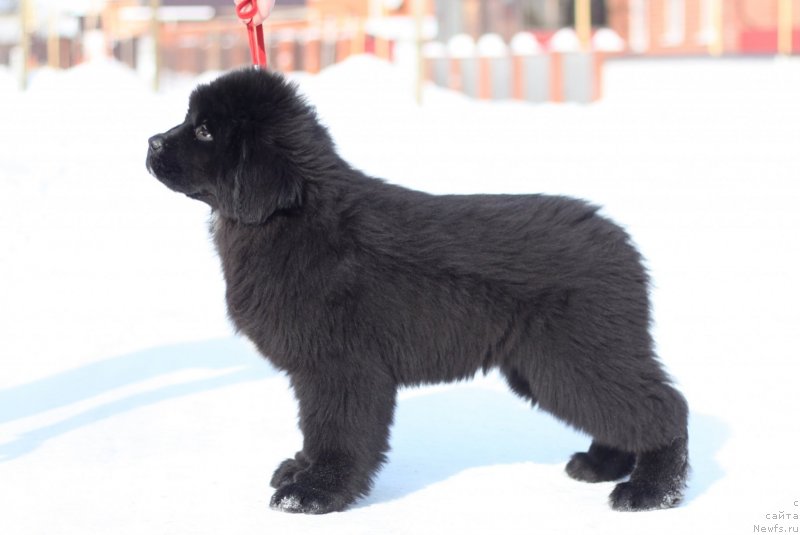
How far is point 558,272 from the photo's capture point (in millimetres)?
4223

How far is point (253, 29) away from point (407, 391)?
1.95 metres

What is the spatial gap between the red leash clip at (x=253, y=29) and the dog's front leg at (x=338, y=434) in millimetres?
1401

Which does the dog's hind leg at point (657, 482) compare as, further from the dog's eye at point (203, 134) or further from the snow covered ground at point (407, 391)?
the dog's eye at point (203, 134)

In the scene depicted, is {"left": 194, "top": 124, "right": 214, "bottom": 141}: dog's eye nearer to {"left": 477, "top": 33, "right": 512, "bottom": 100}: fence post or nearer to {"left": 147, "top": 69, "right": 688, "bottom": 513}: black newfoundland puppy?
{"left": 147, "top": 69, "right": 688, "bottom": 513}: black newfoundland puppy

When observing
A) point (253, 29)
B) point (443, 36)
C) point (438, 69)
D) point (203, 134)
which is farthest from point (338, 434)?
point (443, 36)

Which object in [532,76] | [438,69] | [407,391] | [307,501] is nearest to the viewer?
[307,501]

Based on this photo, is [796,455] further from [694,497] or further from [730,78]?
[730,78]

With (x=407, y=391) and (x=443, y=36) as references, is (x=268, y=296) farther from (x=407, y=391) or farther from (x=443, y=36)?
(x=443, y=36)

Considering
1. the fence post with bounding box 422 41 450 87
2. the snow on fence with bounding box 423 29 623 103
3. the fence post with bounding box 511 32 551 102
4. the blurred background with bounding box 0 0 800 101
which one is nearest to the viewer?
the snow on fence with bounding box 423 29 623 103

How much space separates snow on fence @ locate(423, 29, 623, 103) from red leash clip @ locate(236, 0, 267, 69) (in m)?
14.2

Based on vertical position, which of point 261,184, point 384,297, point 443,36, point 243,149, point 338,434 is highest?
point 243,149

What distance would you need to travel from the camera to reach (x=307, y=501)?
4129 mm

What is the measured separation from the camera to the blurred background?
20922 mm

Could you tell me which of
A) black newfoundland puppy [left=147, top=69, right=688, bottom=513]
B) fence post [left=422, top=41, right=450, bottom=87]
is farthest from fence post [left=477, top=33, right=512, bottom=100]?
black newfoundland puppy [left=147, top=69, right=688, bottom=513]
